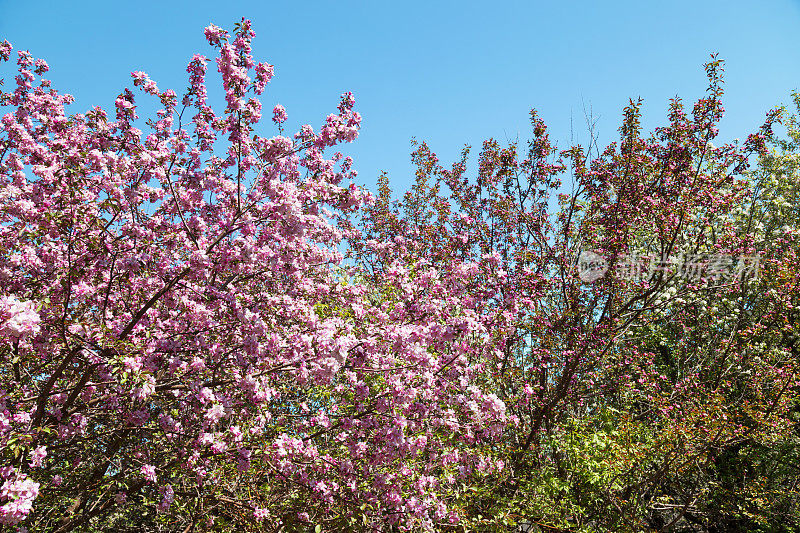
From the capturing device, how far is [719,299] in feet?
44.8

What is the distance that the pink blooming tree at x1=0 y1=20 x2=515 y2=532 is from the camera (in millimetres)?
5109

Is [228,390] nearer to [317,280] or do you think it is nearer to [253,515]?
[253,515]

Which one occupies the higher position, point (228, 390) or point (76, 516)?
point (228, 390)

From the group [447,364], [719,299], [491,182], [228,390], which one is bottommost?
[228,390]

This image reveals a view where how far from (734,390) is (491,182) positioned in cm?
868

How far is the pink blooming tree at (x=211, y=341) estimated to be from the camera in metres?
5.11

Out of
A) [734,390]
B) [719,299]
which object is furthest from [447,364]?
[719,299]

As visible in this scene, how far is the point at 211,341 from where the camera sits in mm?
5543

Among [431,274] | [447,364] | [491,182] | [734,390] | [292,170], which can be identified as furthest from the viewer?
[491,182]
